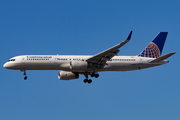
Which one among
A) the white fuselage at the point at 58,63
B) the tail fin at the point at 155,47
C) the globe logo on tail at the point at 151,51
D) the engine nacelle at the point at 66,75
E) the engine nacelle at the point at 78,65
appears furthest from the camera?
the tail fin at the point at 155,47

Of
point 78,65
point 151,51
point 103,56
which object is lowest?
point 78,65

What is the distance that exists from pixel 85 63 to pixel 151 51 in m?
12.8

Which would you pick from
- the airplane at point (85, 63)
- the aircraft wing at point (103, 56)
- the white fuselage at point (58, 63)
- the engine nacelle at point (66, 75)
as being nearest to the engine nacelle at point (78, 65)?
the airplane at point (85, 63)

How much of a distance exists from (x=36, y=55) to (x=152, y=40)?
20544 mm

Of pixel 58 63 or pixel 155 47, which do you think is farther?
pixel 155 47

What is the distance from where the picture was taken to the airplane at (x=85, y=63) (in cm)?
4281

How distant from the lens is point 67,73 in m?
47.5

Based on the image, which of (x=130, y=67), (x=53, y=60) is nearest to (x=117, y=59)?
(x=130, y=67)

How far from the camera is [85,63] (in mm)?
43062

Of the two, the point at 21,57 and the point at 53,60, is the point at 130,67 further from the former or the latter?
the point at 21,57

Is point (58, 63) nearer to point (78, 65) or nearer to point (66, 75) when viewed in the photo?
point (78, 65)

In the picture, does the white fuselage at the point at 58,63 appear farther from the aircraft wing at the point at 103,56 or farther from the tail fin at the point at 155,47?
the tail fin at the point at 155,47

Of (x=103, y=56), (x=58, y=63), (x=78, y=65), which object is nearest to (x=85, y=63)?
(x=78, y=65)

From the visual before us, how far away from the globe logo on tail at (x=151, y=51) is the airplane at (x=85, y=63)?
41 centimetres
